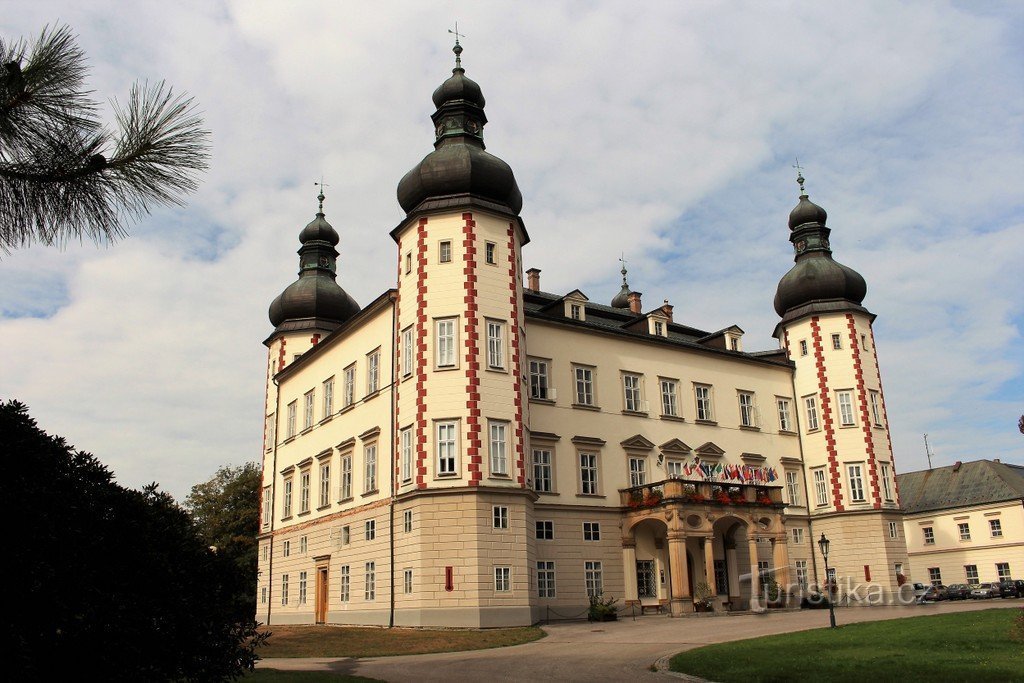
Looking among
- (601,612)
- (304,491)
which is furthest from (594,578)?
(304,491)

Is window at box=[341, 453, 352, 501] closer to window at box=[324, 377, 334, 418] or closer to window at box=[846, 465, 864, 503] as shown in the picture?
window at box=[324, 377, 334, 418]

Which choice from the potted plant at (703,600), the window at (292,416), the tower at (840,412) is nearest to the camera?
the potted plant at (703,600)

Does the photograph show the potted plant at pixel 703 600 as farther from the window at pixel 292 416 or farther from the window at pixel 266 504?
the window at pixel 266 504

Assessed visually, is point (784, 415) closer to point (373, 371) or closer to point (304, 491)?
point (373, 371)

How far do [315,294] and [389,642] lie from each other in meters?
24.9

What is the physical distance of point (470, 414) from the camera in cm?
2903


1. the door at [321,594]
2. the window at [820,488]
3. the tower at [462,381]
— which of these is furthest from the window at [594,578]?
the window at [820,488]

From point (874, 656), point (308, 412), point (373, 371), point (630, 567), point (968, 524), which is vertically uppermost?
point (373, 371)

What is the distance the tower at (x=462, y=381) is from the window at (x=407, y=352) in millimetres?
40

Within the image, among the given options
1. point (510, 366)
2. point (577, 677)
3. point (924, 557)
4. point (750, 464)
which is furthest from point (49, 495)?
point (924, 557)

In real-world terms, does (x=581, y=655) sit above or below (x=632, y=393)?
below

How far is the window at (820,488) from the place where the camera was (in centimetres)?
4178

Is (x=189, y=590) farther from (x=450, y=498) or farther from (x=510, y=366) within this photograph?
(x=510, y=366)

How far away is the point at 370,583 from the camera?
32031mm
